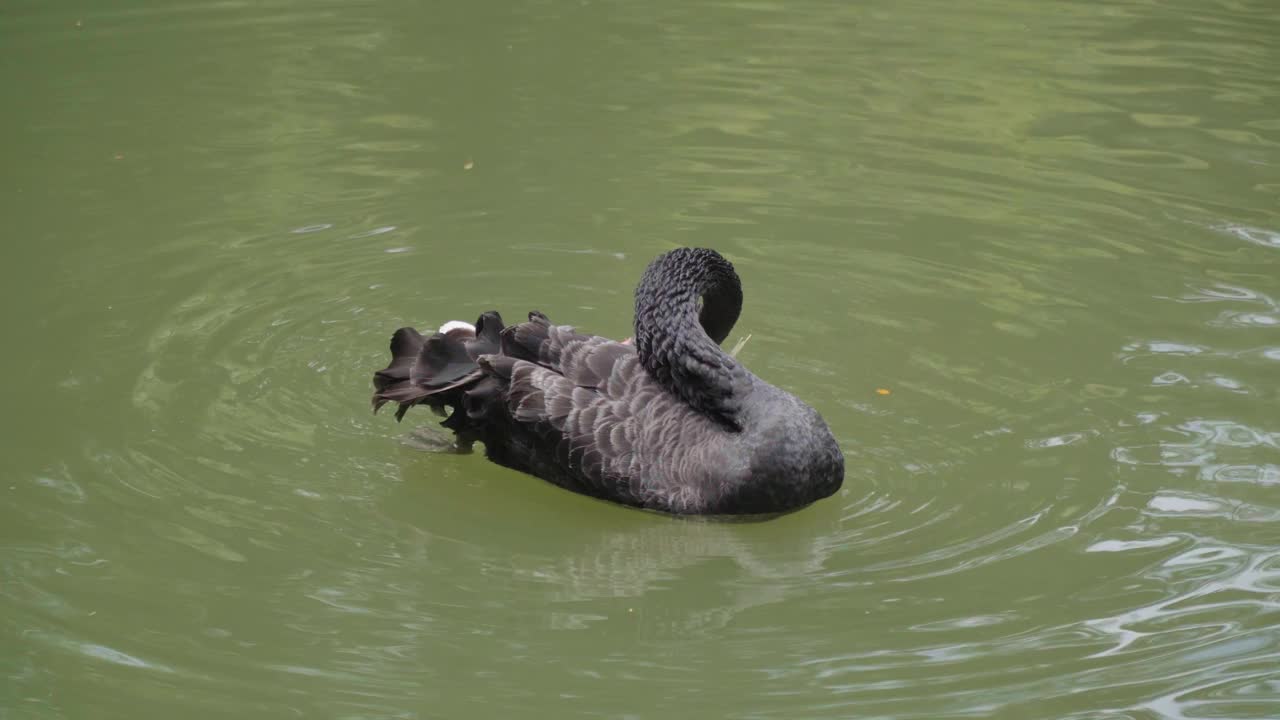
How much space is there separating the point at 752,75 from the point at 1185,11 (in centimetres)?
392

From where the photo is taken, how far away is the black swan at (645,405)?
5.36m

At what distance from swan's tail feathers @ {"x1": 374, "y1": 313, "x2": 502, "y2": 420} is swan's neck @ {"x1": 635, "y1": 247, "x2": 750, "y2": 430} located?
0.64 m

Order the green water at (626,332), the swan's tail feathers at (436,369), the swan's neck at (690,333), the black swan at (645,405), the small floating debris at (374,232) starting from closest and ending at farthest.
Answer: the green water at (626,332), the black swan at (645,405), the swan's neck at (690,333), the swan's tail feathers at (436,369), the small floating debris at (374,232)

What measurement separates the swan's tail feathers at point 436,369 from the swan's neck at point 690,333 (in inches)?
25.3

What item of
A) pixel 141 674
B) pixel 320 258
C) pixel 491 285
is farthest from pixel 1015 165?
pixel 141 674

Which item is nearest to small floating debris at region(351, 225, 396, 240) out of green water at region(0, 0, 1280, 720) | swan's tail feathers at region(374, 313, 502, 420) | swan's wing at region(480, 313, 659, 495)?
green water at region(0, 0, 1280, 720)

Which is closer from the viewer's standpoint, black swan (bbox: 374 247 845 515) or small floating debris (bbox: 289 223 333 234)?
black swan (bbox: 374 247 845 515)

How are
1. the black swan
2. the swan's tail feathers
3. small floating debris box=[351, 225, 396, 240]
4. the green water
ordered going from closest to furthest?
the green water < the black swan < the swan's tail feathers < small floating debris box=[351, 225, 396, 240]

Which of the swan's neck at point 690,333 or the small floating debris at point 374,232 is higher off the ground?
the swan's neck at point 690,333

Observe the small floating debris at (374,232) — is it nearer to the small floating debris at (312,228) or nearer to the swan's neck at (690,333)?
the small floating debris at (312,228)

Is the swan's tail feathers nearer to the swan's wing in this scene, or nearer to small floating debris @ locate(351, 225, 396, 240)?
the swan's wing

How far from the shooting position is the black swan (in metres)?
5.36

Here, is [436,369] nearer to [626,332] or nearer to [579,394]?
[579,394]

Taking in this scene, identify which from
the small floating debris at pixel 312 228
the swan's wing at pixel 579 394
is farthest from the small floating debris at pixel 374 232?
the swan's wing at pixel 579 394
